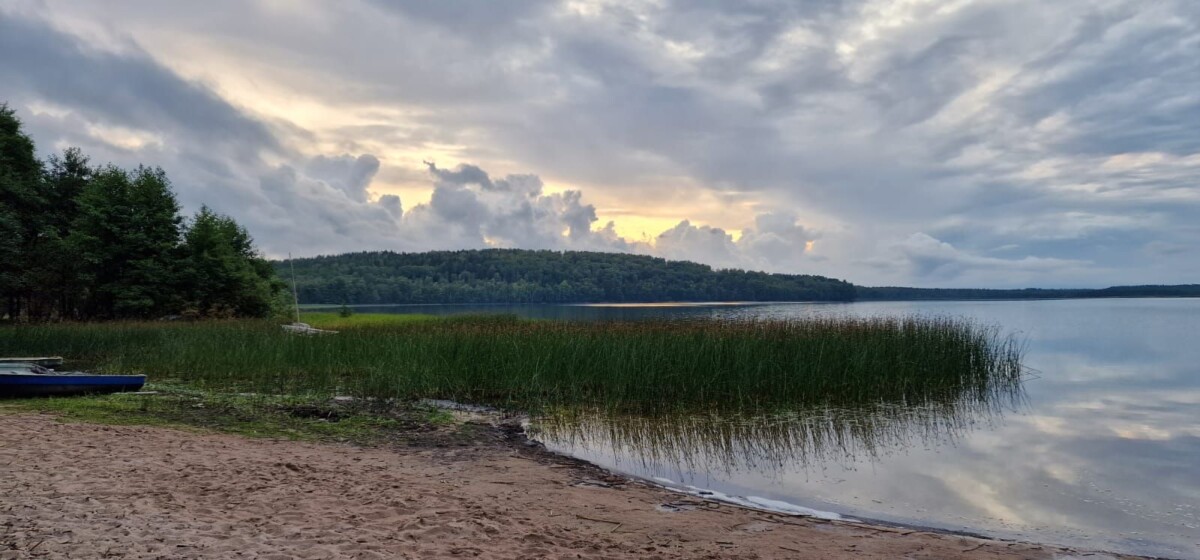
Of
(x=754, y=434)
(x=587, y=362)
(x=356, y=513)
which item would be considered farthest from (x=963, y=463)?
(x=356, y=513)

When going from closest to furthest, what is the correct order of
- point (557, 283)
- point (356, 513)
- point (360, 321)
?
point (356, 513) < point (360, 321) < point (557, 283)

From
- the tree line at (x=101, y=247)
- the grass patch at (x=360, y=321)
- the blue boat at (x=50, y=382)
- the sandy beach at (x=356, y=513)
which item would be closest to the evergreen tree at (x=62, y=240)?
the tree line at (x=101, y=247)

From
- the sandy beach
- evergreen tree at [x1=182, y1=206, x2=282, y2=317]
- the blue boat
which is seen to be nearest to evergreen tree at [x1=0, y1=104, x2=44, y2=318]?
evergreen tree at [x1=182, y1=206, x2=282, y2=317]

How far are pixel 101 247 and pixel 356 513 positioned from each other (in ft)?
90.6

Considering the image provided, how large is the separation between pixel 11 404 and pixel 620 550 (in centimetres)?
1027

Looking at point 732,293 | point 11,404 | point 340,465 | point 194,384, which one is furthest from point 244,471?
point 732,293

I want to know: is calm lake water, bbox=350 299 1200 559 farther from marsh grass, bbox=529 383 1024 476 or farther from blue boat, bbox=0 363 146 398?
blue boat, bbox=0 363 146 398

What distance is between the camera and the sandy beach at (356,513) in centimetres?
418

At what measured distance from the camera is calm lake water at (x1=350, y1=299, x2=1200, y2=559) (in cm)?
647

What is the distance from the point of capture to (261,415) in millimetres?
9531

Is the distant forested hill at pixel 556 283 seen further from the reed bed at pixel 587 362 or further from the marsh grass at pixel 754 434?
the marsh grass at pixel 754 434

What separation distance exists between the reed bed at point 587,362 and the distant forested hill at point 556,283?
2896 inches

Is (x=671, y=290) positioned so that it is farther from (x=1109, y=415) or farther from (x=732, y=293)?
(x=1109, y=415)

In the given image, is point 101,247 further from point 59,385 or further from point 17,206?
point 59,385
